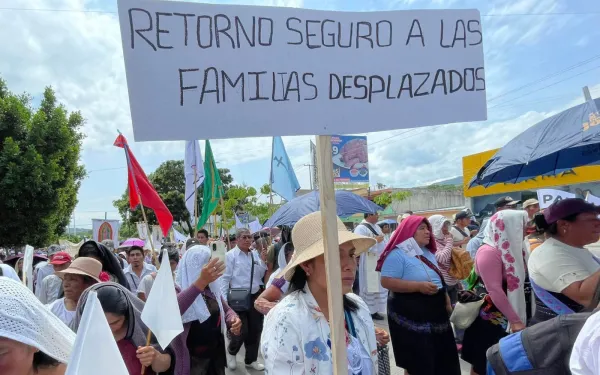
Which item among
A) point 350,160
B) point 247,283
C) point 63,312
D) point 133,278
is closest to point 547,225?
point 63,312

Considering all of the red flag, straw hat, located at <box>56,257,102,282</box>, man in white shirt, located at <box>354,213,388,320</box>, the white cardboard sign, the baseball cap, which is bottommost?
man in white shirt, located at <box>354,213,388,320</box>

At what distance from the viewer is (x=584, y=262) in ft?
8.92

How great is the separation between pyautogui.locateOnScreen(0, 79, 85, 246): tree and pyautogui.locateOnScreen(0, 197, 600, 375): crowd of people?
294 inches

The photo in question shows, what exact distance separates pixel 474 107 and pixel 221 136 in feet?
3.53

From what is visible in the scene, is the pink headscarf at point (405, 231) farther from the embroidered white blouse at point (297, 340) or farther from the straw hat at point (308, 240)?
the embroidered white blouse at point (297, 340)

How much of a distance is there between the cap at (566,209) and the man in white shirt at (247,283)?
4.12m

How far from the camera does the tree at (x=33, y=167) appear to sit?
37.7 ft

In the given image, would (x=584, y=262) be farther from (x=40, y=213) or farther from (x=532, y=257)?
(x=40, y=213)

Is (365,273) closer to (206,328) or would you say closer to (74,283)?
(206,328)

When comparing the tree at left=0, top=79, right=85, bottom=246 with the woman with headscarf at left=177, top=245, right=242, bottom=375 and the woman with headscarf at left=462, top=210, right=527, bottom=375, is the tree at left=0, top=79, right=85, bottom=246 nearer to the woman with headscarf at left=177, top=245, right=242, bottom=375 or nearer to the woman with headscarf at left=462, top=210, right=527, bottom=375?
the woman with headscarf at left=177, top=245, right=242, bottom=375

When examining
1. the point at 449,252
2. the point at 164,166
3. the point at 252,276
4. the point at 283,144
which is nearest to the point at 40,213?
the point at 283,144

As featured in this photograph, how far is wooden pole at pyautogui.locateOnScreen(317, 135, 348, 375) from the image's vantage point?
1666 mm

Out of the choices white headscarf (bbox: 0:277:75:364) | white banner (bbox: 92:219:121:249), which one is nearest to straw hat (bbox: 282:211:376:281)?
white headscarf (bbox: 0:277:75:364)

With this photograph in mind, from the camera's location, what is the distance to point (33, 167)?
11.7 m
